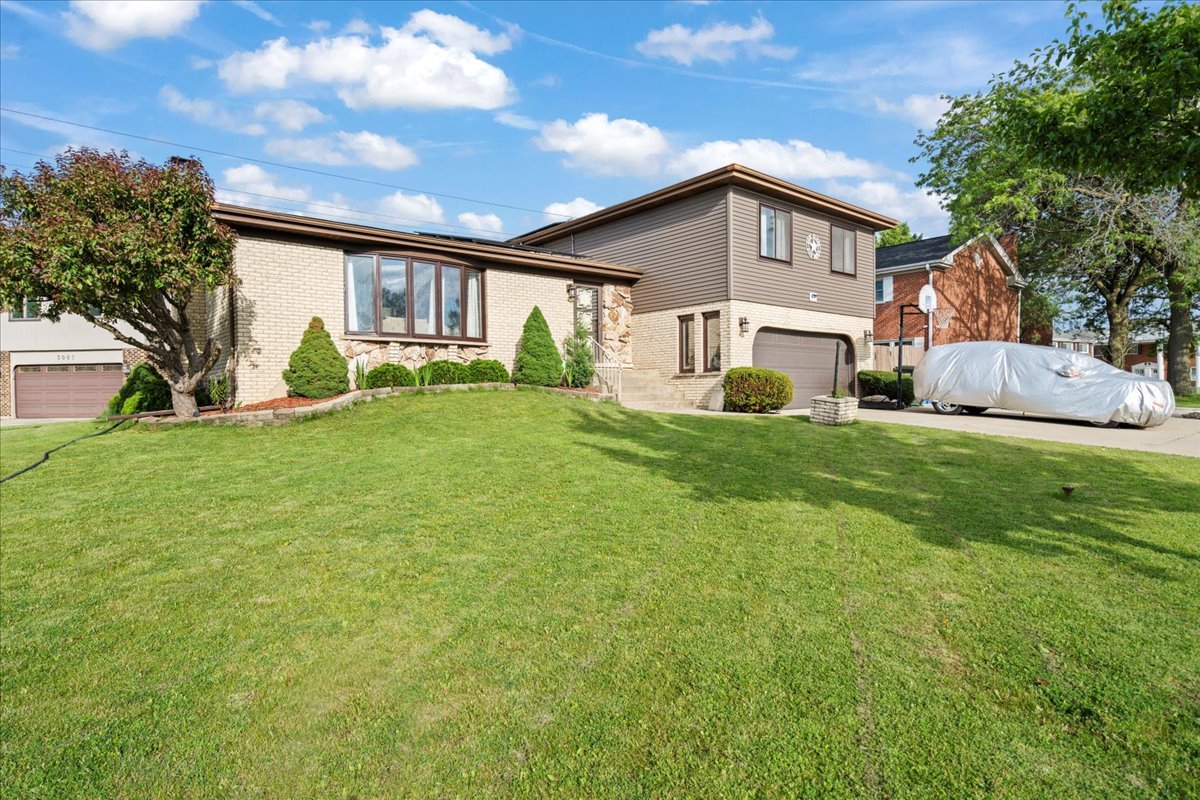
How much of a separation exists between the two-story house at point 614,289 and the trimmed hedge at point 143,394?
4.72 feet

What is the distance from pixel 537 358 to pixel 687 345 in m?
4.50

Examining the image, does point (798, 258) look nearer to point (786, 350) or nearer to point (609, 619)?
point (786, 350)

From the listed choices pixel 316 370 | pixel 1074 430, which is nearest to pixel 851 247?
pixel 1074 430

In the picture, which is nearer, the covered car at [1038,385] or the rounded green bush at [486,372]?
the covered car at [1038,385]

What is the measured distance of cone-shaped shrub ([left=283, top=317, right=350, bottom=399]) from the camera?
11.2m

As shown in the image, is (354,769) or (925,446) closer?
(354,769)

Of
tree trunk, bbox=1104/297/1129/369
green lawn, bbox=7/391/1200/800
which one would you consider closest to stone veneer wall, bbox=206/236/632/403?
green lawn, bbox=7/391/1200/800

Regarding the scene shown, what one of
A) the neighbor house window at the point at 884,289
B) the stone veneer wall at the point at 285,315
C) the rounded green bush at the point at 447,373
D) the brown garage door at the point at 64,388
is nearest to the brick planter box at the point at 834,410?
the rounded green bush at the point at 447,373

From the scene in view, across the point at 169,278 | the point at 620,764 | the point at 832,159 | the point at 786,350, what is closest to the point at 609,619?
the point at 620,764

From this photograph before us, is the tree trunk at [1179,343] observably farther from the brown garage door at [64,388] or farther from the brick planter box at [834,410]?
the brown garage door at [64,388]

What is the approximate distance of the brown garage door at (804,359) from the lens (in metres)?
16.4

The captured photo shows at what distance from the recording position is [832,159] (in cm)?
2933

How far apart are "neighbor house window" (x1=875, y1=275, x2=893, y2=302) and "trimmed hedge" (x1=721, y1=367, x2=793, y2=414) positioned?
461 inches

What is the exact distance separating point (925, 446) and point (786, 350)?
8486 millimetres
